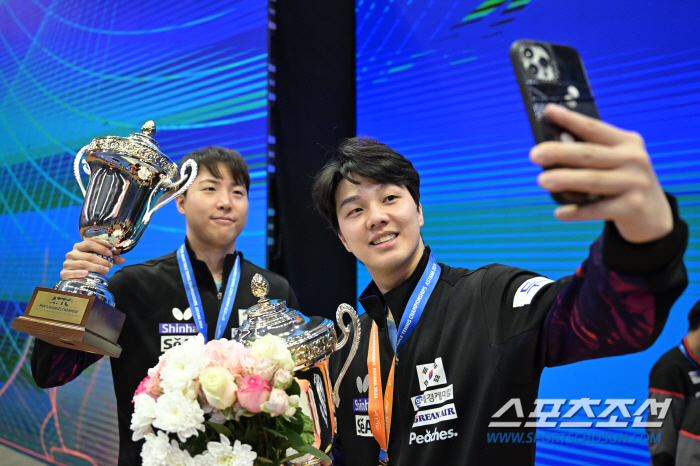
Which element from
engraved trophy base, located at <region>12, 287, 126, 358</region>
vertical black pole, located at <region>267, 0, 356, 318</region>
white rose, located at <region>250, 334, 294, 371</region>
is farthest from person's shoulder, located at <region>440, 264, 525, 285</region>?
vertical black pole, located at <region>267, 0, 356, 318</region>

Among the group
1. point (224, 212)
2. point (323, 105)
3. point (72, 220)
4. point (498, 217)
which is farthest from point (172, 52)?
point (498, 217)

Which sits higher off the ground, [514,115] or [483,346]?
[514,115]

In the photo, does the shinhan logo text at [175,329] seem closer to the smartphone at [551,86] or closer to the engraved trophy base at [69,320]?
the engraved trophy base at [69,320]

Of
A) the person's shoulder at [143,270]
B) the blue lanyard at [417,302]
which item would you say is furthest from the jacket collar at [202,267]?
the blue lanyard at [417,302]

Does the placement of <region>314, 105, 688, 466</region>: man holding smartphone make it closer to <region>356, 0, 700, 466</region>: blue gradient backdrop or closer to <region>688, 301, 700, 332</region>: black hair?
<region>688, 301, 700, 332</region>: black hair

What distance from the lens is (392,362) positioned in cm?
142

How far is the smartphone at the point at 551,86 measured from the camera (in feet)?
1.97

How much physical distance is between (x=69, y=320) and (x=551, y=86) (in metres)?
1.33

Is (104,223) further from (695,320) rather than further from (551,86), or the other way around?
(695,320)

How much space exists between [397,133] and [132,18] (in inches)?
93.3

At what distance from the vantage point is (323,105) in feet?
10.6

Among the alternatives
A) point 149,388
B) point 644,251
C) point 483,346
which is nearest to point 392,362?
point 483,346

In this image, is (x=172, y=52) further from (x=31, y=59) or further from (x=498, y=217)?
(x=498, y=217)

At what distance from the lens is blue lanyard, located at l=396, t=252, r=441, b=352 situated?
1.42 meters
